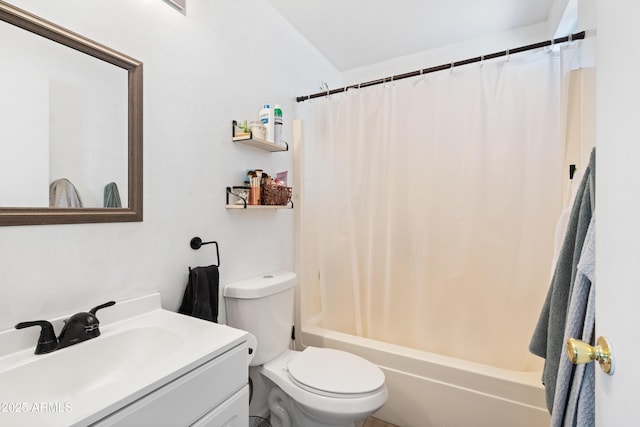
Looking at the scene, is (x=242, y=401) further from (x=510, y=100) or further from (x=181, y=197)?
(x=510, y=100)

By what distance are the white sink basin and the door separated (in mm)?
868

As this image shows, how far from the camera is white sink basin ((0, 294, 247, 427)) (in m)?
0.62

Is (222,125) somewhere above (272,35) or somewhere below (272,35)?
below

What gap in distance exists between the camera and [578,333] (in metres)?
0.78

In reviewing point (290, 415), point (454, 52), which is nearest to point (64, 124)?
point (290, 415)

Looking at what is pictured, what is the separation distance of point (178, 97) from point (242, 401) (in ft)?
3.90

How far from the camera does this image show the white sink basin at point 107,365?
616mm

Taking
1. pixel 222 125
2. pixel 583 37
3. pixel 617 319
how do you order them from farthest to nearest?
pixel 222 125
pixel 583 37
pixel 617 319

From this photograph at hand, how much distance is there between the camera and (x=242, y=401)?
0.97 m

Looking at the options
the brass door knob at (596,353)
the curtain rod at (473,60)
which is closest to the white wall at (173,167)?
the curtain rod at (473,60)

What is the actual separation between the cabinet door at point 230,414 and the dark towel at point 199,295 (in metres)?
0.39

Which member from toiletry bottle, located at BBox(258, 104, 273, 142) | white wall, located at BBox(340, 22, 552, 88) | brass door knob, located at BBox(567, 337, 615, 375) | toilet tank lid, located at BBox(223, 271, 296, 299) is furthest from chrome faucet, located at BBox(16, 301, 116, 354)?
white wall, located at BBox(340, 22, 552, 88)

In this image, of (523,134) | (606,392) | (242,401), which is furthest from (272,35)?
(606,392)

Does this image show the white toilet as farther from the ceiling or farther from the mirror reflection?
the ceiling
